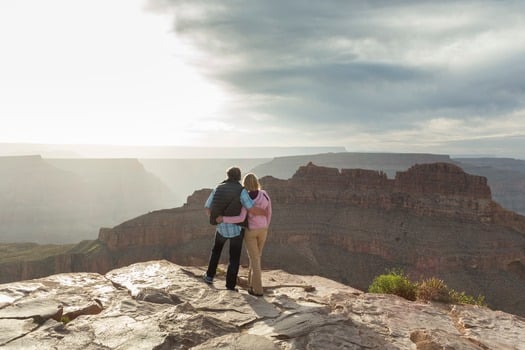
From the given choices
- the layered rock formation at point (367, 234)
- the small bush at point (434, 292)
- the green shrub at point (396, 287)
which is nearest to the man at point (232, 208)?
the green shrub at point (396, 287)

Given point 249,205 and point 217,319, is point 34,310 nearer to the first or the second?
point 217,319

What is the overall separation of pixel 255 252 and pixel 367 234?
2503 inches

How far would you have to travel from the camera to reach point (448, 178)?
75.1 meters

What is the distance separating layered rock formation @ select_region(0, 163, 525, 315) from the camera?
2282 inches

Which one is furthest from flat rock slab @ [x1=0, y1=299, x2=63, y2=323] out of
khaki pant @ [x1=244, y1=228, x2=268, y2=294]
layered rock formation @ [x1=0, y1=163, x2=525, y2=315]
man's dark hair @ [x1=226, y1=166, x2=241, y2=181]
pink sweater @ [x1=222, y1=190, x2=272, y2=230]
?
layered rock formation @ [x1=0, y1=163, x2=525, y2=315]

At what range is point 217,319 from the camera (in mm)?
5543

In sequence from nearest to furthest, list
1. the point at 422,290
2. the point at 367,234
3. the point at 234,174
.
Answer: the point at 234,174 < the point at 422,290 < the point at 367,234

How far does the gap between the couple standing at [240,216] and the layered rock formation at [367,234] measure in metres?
52.6

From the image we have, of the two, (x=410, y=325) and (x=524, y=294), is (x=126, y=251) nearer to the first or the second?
(x=524, y=294)

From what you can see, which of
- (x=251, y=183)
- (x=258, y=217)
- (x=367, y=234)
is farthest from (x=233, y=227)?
(x=367, y=234)

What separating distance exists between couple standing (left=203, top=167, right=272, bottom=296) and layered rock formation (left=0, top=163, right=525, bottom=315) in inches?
2072

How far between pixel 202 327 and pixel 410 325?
3.53 m

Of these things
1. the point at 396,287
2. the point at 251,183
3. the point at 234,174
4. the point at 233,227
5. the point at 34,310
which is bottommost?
the point at 396,287

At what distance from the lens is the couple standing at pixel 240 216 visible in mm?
7395
